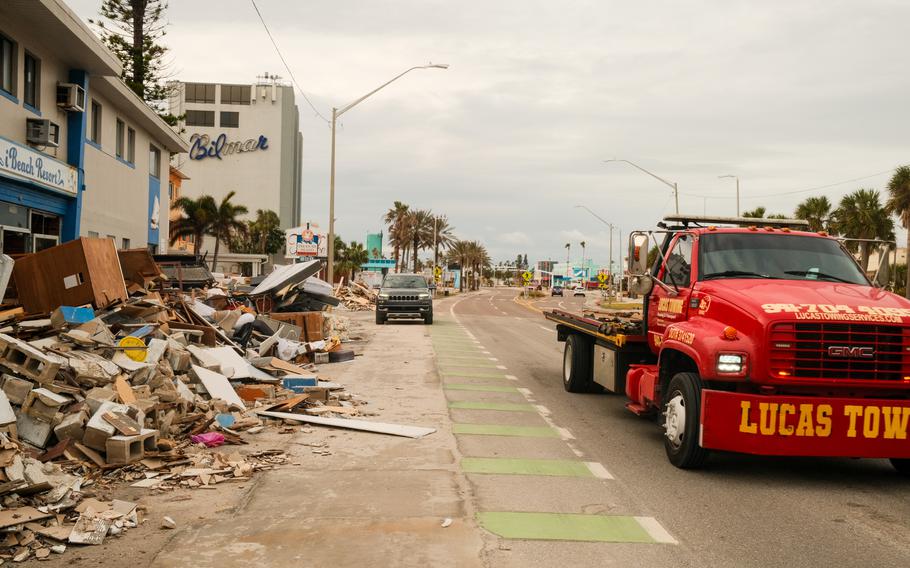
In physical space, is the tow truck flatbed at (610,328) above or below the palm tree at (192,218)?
below

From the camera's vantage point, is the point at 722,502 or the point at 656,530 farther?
the point at 722,502

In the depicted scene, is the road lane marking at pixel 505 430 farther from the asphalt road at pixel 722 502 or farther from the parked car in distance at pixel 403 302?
the parked car in distance at pixel 403 302

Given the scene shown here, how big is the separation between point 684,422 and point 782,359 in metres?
1.13

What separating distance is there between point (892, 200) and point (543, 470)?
48.7 m

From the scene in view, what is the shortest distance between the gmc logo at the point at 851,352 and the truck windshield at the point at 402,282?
87.2 feet

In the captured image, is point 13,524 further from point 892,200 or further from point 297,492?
point 892,200

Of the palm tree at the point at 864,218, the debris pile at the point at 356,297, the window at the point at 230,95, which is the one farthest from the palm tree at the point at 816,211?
the window at the point at 230,95

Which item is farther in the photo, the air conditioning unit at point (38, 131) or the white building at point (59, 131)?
the air conditioning unit at point (38, 131)

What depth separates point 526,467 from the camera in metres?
7.84

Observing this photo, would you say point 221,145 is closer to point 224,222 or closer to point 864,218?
point 224,222

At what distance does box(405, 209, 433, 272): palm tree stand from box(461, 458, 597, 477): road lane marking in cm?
8247

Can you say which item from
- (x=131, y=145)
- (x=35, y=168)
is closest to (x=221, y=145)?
(x=131, y=145)

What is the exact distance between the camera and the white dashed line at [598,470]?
7492mm

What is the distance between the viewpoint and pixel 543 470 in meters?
7.71
